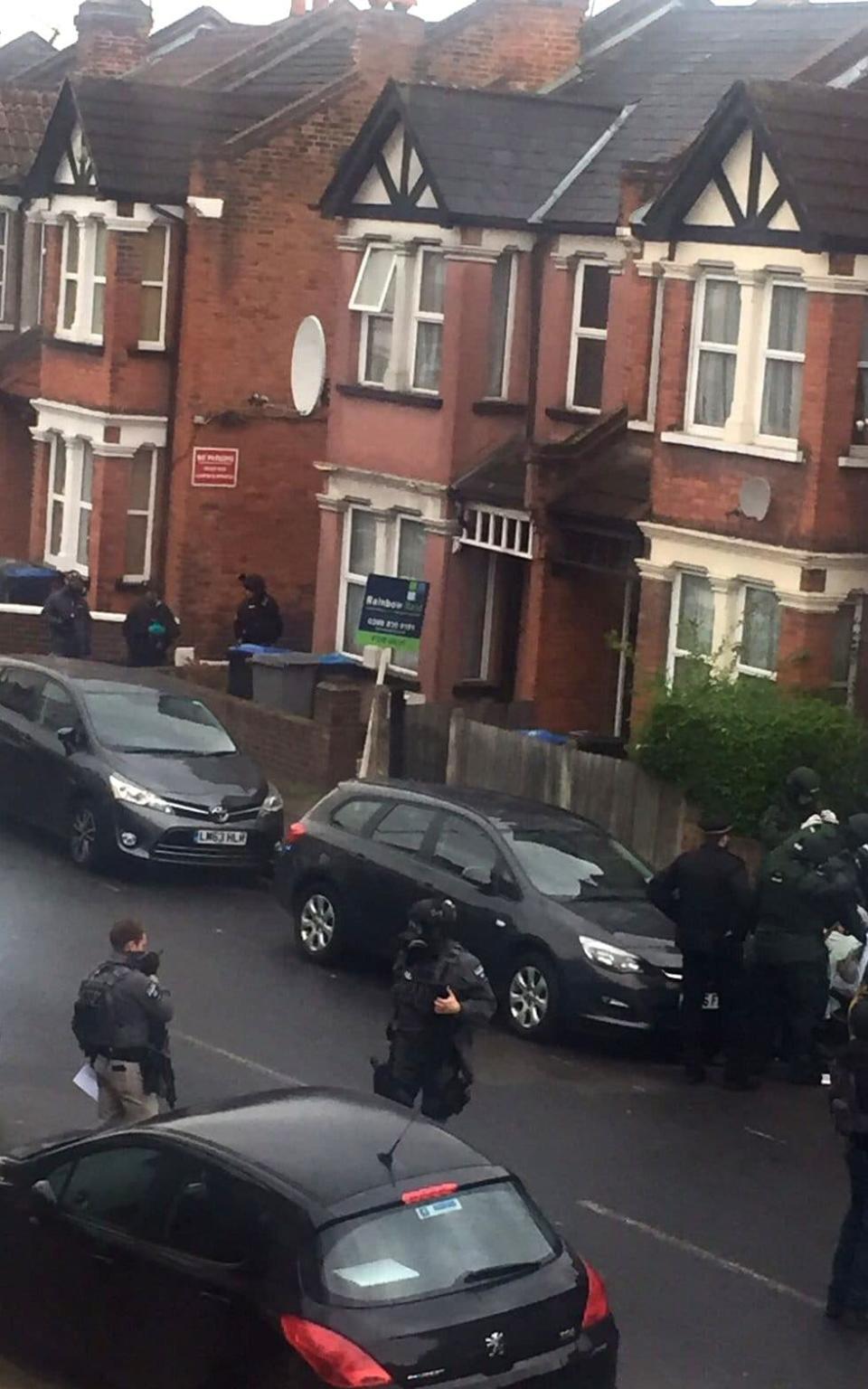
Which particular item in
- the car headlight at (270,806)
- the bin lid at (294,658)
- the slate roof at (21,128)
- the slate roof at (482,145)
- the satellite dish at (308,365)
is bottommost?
the car headlight at (270,806)

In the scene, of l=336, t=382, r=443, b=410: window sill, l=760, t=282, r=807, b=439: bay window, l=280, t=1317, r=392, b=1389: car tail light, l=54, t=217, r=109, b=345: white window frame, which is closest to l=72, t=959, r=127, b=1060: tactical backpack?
l=280, t=1317, r=392, b=1389: car tail light

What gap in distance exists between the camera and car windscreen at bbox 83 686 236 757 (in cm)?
2173

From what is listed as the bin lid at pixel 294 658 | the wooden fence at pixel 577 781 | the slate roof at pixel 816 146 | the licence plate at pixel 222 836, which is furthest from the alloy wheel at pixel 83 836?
the slate roof at pixel 816 146

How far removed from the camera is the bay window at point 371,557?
28.5 metres

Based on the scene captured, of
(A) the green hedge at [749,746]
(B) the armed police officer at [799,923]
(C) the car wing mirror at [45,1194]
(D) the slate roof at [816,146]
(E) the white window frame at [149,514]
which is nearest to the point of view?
(C) the car wing mirror at [45,1194]

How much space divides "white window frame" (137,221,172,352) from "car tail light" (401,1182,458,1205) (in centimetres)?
2511

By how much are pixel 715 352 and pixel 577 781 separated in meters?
4.34

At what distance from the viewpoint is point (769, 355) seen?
2280 centimetres

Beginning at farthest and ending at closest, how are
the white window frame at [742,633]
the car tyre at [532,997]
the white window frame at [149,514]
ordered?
1. the white window frame at [149,514]
2. the white window frame at [742,633]
3. the car tyre at [532,997]

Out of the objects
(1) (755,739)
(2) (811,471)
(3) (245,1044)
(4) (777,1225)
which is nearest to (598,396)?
(2) (811,471)

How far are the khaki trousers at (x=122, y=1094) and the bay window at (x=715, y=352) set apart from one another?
1257cm

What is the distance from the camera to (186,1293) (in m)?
8.95

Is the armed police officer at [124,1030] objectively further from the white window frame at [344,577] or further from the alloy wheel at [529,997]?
the white window frame at [344,577]

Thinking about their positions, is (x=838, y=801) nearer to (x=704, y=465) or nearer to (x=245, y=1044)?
(x=704, y=465)
